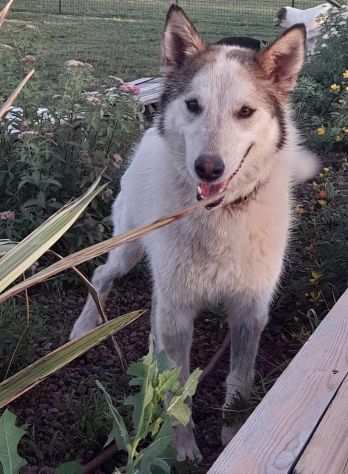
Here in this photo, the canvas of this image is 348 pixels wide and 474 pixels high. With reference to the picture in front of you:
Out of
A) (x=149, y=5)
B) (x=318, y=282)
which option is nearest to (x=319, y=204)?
(x=318, y=282)

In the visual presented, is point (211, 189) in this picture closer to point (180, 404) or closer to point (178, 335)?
point (178, 335)

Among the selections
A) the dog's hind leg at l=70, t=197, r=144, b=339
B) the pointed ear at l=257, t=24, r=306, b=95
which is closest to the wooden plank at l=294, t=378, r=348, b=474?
the pointed ear at l=257, t=24, r=306, b=95

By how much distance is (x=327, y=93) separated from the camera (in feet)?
19.0

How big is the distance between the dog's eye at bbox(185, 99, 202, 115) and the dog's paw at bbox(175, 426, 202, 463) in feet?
3.97

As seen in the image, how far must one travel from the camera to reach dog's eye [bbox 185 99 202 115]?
8.16 feet

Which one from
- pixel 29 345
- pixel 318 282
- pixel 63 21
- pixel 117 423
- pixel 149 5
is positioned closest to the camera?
pixel 117 423

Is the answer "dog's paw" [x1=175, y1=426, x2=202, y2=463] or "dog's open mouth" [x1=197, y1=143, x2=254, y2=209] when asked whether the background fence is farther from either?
"dog's paw" [x1=175, y1=426, x2=202, y2=463]

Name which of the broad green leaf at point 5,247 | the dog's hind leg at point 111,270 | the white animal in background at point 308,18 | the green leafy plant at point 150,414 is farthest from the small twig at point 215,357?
the white animal in background at point 308,18

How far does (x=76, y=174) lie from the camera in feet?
12.9

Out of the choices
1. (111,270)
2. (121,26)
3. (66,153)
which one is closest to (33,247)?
(111,270)

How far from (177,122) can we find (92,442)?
1.25m

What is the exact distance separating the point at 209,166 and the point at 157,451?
1035 mm

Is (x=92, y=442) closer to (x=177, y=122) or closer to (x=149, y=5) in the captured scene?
(x=177, y=122)

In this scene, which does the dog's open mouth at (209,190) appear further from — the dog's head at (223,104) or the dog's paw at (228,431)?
the dog's paw at (228,431)
